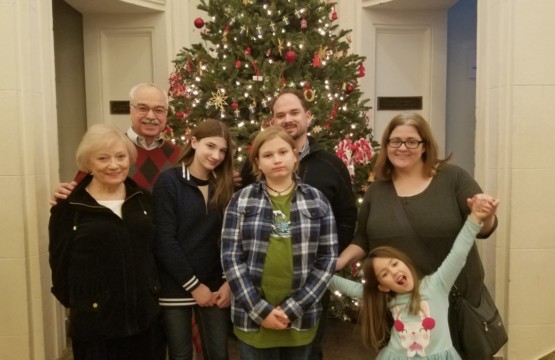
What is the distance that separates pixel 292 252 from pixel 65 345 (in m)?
2.35

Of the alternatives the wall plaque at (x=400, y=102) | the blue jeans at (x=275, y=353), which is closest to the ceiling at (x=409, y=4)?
the wall plaque at (x=400, y=102)

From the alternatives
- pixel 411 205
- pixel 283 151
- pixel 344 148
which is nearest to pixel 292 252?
pixel 283 151

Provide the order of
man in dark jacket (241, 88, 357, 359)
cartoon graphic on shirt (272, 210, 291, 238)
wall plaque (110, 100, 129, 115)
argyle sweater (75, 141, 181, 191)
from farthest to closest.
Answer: wall plaque (110, 100, 129, 115), argyle sweater (75, 141, 181, 191), man in dark jacket (241, 88, 357, 359), cartoon graphic on shirt (272, 210, 291, 238)

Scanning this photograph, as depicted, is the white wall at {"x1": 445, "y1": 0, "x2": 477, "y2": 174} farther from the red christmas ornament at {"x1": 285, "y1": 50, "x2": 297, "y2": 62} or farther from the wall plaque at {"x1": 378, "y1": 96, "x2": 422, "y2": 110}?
the red christmas ornament at {"x1": 285, "y1": 50, "x2": 297, "y2": 62}

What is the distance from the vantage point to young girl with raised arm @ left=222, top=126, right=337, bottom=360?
188 cm

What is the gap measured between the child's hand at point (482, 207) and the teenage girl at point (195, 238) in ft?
3.30

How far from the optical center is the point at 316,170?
2297 millimetres

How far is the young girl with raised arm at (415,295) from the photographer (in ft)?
6.11

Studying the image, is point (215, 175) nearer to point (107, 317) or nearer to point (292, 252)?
point (292, 252)

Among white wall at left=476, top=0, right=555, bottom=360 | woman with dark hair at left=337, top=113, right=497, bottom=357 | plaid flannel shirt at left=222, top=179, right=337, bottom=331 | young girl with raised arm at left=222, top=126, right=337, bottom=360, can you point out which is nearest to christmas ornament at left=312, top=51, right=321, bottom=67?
white wall at left=476, top=0, right=555, bottom=360

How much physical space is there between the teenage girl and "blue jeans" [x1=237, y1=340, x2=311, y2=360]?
0.77ft

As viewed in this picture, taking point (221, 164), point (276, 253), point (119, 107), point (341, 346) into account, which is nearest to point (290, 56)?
point (221, 164)

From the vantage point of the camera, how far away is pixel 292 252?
6.25 ft

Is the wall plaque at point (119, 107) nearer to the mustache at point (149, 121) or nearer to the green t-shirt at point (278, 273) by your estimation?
the mustache at point (149, 121)
